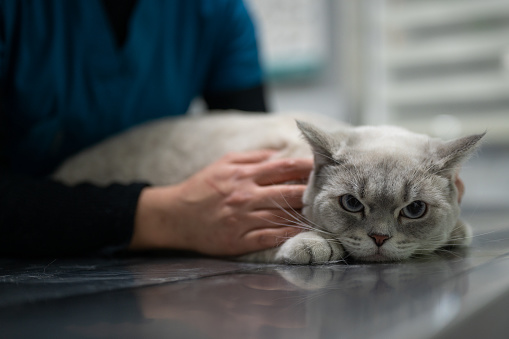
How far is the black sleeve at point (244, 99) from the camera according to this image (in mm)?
1947

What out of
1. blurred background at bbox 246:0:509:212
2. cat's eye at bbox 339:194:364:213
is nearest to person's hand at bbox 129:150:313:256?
cat's eye at bbox 339:194:364:213

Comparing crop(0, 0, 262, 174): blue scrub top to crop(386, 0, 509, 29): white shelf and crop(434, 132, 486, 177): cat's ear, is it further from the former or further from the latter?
crop(386, 0, 509, 29): white shelf

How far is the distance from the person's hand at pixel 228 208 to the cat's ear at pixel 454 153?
0.99 ft

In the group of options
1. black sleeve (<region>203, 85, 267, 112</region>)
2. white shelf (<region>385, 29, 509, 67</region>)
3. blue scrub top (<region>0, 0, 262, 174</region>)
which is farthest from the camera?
white shelf (<region>385, 29, 509, 67</region>)

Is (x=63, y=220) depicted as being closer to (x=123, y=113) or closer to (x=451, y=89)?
(x=123, y=113)

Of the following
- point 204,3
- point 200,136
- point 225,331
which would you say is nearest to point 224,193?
point 200,136

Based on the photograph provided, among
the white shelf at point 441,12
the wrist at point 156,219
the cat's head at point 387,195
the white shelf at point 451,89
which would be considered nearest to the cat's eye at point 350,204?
the cat's head at point 387,195

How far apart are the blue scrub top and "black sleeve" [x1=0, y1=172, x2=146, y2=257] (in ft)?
1.38

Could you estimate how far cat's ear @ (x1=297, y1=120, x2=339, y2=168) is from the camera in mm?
1053

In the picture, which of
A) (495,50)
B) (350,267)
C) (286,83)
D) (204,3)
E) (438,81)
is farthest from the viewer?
(286,83)

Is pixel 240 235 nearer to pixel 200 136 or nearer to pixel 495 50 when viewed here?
pixel 200 136

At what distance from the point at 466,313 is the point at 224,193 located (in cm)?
67

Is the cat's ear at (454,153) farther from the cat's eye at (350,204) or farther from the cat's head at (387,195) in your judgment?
the cat's eye at (350,204)

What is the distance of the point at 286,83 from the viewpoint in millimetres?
3561
